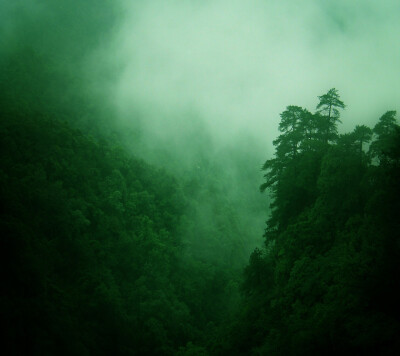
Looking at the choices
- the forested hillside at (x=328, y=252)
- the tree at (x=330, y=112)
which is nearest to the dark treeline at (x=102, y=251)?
the forested hillside at (x=328, y=252)

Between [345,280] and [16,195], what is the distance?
41151 millimetres

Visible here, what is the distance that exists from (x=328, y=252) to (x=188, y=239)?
56.1m

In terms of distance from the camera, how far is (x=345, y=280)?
17.1 meters

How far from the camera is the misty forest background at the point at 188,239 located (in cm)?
1636

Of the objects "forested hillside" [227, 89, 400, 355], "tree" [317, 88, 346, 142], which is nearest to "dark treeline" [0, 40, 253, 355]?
"forested hillside" [227, 89, 400, 355]

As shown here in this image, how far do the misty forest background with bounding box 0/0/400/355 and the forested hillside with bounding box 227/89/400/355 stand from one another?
0.30 ft

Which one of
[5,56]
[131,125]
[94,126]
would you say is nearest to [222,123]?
[131,125]

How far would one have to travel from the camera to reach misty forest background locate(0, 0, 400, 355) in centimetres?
1636

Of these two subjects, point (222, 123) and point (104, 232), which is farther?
point (222, 123)

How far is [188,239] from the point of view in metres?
75.2

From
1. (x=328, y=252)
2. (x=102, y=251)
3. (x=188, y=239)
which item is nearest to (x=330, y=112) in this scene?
(x=328, y=252)

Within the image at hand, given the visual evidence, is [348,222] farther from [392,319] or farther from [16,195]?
[16,195]

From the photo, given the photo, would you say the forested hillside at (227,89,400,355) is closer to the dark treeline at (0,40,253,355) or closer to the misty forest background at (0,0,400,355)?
the misty forest background at (0,0,400,355)

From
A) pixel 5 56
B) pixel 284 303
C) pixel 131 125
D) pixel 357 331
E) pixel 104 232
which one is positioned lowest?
pixel 357 331
